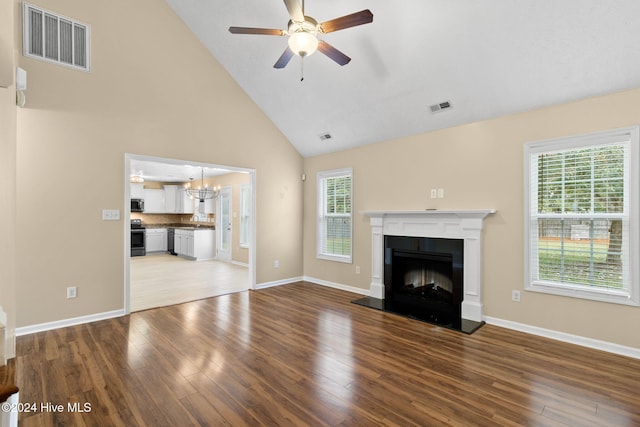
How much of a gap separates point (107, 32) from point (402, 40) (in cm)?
369

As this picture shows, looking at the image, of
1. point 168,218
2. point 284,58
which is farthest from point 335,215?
point 168,218

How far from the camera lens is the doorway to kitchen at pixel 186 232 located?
5117 mm

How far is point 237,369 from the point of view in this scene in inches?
104

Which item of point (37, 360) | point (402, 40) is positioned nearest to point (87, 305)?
point (37, 360)

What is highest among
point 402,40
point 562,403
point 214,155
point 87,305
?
point 402,40

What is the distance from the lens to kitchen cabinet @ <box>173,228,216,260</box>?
8.94m

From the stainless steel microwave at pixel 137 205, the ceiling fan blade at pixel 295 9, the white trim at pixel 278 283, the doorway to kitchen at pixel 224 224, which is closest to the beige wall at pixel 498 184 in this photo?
the white trim at pixel 278 283

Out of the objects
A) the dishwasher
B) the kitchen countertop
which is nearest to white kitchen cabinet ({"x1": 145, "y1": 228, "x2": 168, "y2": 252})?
the dishwasher

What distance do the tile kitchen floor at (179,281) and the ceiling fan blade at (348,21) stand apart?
422 cm

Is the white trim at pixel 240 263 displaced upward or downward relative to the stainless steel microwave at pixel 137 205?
downward

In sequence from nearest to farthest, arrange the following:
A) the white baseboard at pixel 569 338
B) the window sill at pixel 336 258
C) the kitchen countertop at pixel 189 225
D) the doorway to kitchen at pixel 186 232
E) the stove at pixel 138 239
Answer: the white baseboard at pixel 569 338 < the doorway to kitchen at pixel 186 232 < the window sill at pixel 336 258 < the stove at pixel 138 239 < the kitchen countertop at pixel 189 225

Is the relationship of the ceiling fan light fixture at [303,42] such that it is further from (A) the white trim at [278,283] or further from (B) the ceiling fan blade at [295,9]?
(A) the white trim at [278,283]

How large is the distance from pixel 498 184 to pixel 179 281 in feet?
19.0

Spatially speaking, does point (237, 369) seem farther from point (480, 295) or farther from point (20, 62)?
point (20, 62)
